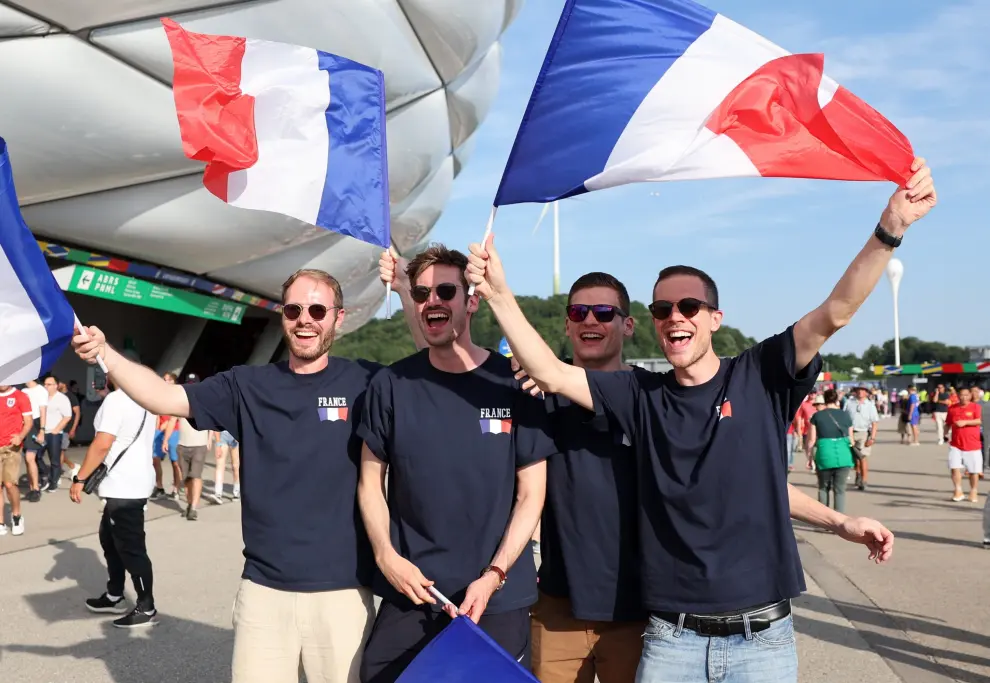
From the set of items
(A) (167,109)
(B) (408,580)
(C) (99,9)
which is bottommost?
(B) (408,580)

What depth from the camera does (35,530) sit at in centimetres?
996

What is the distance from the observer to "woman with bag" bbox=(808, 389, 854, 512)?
10664 millimetres

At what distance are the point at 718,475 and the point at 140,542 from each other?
4.92 m

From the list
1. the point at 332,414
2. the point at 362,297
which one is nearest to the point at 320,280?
the point at 332,414

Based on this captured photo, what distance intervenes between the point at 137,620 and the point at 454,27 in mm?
13433

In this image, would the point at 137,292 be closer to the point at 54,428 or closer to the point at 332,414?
the point at 54,428

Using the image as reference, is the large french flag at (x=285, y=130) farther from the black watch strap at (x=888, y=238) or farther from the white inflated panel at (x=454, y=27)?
the white inflated panel at (x=454, y=27)

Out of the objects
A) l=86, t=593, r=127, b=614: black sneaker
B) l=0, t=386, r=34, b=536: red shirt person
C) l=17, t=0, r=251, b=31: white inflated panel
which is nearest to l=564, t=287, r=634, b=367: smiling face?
l=86, t=593, r=127, b=614: black sneaker

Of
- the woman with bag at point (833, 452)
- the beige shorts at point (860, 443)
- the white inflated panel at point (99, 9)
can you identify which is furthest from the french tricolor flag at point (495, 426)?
the beige shorts at point (860, 443)

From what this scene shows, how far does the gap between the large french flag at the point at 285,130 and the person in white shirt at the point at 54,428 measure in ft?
35.4

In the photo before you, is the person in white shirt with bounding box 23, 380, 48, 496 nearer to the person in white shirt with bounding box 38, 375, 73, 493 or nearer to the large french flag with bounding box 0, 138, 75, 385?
the person in white shirt with bounding box 38, 375, 73, 493

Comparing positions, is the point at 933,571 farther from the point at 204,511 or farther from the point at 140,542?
the point at 204,511

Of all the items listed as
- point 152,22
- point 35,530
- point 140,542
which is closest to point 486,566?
point 140,542

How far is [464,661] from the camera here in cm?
281
